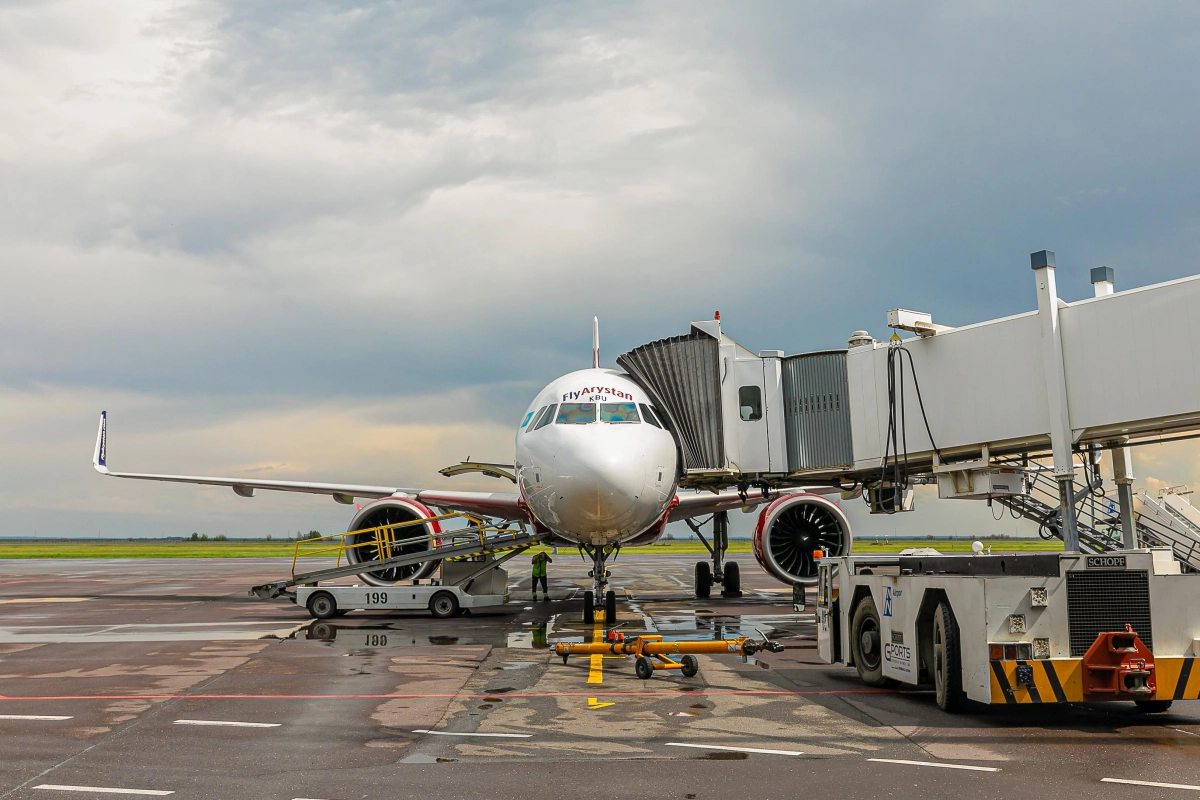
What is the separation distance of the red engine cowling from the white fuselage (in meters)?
3.41

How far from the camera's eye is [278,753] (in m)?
7.30

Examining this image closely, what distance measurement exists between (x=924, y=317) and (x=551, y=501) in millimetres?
6411

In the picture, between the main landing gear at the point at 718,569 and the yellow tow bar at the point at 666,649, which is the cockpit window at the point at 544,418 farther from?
the main landing gear at the point at 718,569

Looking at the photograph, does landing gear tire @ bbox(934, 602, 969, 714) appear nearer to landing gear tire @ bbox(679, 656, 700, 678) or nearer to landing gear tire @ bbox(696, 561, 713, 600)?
landing gear tire @ bbox(679, 656, 700, 678)

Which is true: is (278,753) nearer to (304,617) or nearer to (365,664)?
(365,664)

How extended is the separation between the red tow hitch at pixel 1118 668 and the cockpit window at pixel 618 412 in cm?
834

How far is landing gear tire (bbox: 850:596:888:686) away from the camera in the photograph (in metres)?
10.2

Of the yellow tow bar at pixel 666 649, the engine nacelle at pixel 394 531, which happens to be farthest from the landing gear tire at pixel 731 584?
the yellow tow bar at pixel 666 649

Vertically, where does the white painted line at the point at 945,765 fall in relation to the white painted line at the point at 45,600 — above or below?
below

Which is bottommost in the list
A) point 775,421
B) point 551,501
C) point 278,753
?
point 278,753

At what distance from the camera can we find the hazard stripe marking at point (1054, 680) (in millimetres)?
7930

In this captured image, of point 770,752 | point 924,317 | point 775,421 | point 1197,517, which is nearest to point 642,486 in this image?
point 775,421

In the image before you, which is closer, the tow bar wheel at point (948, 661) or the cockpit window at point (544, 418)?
the tow bar wheel at point (948, 661)

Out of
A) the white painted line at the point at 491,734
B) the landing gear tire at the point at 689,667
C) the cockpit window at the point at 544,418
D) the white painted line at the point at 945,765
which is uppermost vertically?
the cockpit window at the point at 544,418
